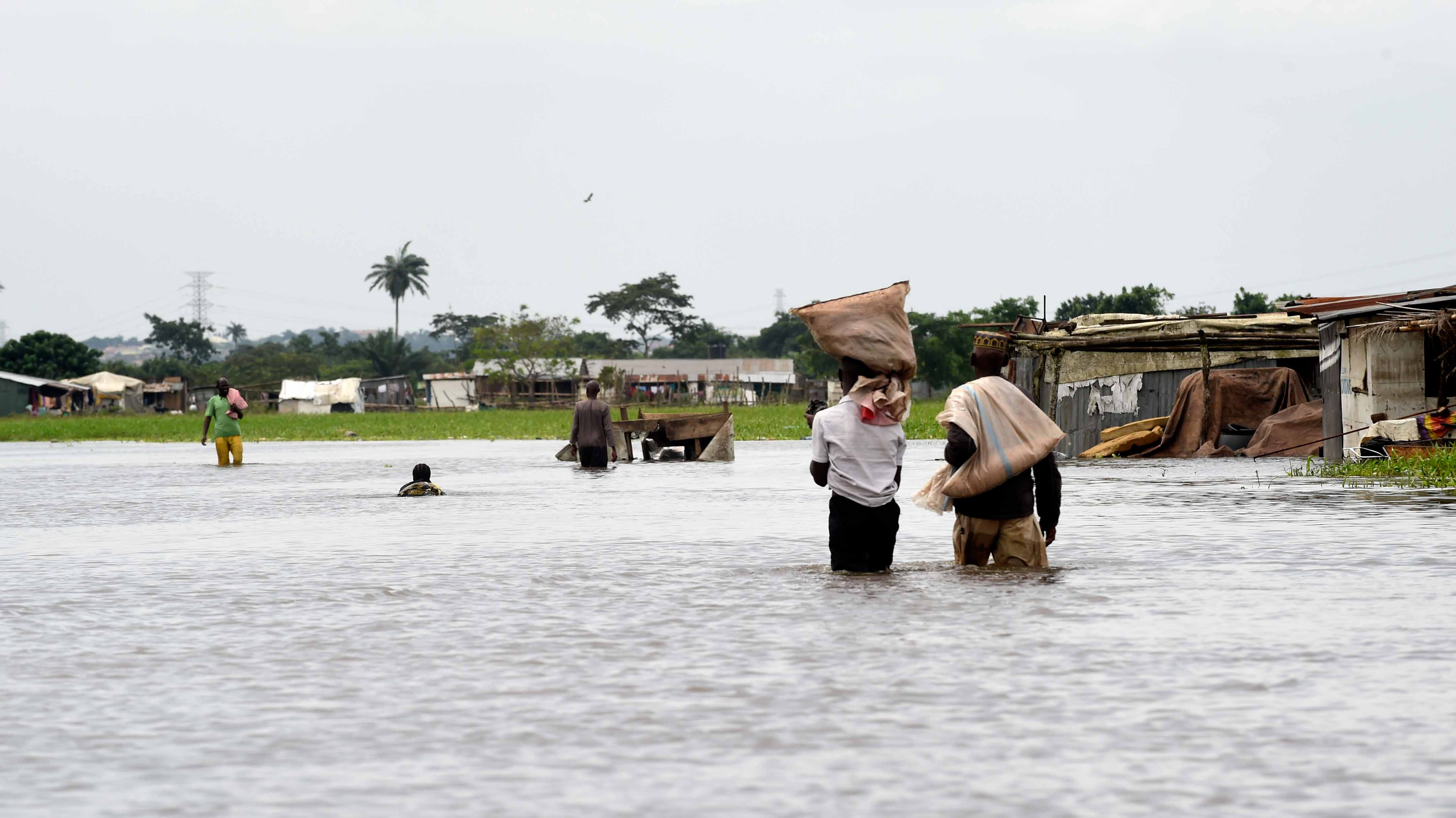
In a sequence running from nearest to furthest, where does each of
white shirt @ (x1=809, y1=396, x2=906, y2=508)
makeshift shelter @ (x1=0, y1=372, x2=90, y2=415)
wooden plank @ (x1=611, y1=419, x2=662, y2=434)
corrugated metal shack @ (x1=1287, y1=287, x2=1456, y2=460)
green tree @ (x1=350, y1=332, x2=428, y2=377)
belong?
white shirt @ (x1=809, y1=396, x2=906, y2=508) < corrugated metal shack @ (x1=1287, y1=287, x2=1456, y2=460) < wooden plank @ (x1=611, y1=419, x2=662, y2=434) < makeshift shelter @ (x1=0, y1=372, x2=90, y2=415) < green tree @ (x1=350, y1=332, x2=428, y2=377)

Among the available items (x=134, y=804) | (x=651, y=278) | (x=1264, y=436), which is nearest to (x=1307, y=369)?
(x=1264, y=436)

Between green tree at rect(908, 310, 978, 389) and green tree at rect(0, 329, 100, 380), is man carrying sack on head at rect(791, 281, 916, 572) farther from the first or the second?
green tree at rect(0, 329, 100, 380)

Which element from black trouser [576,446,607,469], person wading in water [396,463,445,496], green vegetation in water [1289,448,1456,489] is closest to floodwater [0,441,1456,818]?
green vegetation in water [1289,448,1456,489]

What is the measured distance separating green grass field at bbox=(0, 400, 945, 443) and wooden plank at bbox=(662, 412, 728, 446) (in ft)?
42.3

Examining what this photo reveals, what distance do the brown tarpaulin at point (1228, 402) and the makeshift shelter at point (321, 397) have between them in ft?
227

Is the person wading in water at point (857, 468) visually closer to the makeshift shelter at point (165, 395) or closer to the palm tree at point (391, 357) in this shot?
the makeshift shelter at point (165, 395)

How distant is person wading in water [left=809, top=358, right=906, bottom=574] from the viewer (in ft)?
29.4

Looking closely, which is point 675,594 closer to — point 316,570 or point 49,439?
point 316,570

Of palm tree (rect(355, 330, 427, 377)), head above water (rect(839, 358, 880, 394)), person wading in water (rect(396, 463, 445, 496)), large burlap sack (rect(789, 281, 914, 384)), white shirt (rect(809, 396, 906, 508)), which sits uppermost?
palm tree (rect(355, 330, 427, 377))

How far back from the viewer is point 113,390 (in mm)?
91562

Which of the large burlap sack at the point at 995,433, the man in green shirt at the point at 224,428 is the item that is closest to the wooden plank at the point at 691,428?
the man in green shirt at the point at 224,428

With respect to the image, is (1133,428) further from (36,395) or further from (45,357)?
(45,357)

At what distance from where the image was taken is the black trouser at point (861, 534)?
9125 mm

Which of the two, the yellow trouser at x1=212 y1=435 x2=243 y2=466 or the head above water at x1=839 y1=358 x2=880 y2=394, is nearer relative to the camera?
the head above water at x1=839 y1=358 x2=880 y2=394
